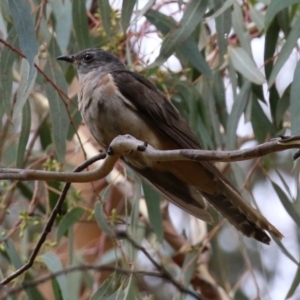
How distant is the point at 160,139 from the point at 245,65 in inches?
26.0

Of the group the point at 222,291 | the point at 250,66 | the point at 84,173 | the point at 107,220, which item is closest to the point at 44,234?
the point at 84,173

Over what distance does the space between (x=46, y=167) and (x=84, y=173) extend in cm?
121

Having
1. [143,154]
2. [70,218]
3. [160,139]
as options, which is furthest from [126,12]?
[143,154]

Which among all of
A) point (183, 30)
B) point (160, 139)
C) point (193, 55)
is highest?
point (183, 30)

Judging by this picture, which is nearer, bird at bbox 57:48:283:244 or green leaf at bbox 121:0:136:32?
bird at bbox 57:48:283:244

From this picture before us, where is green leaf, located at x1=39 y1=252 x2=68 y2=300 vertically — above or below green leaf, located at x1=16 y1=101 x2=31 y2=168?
below

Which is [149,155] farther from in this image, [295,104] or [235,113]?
[235,113]

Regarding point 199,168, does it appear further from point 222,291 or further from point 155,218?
point 222,291

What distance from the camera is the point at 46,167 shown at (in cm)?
372

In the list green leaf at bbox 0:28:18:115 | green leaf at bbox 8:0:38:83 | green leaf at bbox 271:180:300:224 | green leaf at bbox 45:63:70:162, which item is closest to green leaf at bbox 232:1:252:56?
green leaf at bbox 271:180:300:224

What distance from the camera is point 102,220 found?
341cm

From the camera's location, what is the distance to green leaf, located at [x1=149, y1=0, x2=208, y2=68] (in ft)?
11.4

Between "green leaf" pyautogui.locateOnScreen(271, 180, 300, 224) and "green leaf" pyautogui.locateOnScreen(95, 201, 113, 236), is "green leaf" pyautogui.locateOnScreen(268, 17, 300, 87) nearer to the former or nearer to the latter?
"green leaf" pyautogui.locateOnScreen(271, 180, 300, 224)

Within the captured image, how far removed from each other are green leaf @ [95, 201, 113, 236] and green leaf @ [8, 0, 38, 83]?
0.96 metres
